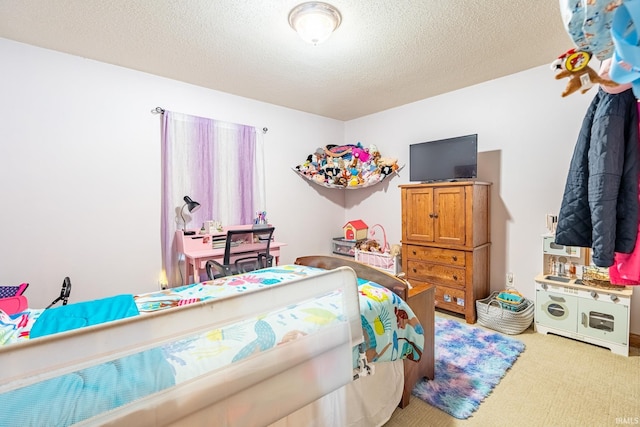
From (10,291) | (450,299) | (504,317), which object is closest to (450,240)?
(450,299)

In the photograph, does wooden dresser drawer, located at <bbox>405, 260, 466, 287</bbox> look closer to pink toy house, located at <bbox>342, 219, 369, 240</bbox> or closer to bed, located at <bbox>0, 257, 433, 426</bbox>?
pink toy house, located at <bbox>342, 219, 369, 240</bbox>

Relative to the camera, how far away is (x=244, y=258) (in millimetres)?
3018

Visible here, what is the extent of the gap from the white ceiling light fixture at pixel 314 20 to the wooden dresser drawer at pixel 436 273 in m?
2.49

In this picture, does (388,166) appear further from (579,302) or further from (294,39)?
(579,302)

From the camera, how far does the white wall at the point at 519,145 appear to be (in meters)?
2.74

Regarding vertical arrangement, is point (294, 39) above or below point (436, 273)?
above

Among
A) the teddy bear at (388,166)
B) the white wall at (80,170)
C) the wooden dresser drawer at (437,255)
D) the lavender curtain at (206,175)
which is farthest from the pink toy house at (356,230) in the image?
the white wall at (80,170)

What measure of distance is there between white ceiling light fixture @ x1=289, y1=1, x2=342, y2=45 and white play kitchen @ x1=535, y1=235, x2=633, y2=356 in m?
2.54

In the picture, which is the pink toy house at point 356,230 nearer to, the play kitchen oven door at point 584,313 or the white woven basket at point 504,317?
the white woven basket at point 504,317

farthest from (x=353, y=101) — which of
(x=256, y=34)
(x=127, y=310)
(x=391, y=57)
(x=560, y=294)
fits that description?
(x=127, y=310)

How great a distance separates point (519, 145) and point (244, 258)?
10.1ft

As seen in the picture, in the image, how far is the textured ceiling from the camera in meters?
1.90

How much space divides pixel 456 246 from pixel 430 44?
190 centimetres

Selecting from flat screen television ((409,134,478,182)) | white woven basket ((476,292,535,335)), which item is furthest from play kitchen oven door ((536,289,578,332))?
flat screen television ((409,134,478,182))
